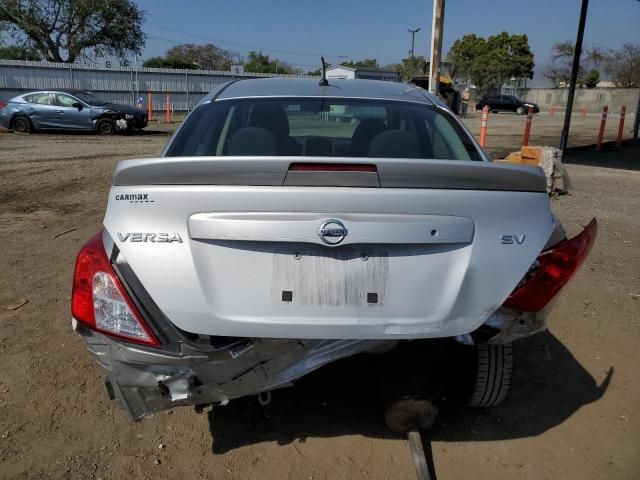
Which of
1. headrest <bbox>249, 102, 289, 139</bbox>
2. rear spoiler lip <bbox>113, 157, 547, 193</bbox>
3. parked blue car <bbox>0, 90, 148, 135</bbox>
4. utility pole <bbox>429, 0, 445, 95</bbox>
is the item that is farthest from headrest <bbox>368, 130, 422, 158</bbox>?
parked blue car <bbox>0, 90, 148, 135</bbox>

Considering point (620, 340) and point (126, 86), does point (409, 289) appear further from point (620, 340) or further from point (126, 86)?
point (126, 86)

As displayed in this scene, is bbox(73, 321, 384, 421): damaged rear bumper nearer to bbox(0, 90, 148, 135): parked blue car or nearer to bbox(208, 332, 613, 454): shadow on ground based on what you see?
bbox(208, 332, 613, 454): shadow on ground

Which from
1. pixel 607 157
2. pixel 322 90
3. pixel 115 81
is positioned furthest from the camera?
pixel 115 81

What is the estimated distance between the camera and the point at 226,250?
73.9 inches

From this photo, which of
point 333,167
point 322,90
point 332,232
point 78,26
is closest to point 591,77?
point 78,26

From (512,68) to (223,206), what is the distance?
69.2 meters

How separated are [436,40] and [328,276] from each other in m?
10.5

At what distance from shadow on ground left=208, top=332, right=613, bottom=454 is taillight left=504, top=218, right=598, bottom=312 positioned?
454 millimetres

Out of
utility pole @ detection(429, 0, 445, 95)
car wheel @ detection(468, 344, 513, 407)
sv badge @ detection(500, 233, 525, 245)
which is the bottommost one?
car wheel @ detection(468, 344, 513, 407)

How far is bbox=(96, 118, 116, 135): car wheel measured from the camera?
16.9 m

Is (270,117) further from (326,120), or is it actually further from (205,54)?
(205,54)

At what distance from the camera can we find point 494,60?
206 ft

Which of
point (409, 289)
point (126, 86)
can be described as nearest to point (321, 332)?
point (409, 289)

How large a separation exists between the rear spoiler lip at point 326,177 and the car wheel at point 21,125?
17.6m
